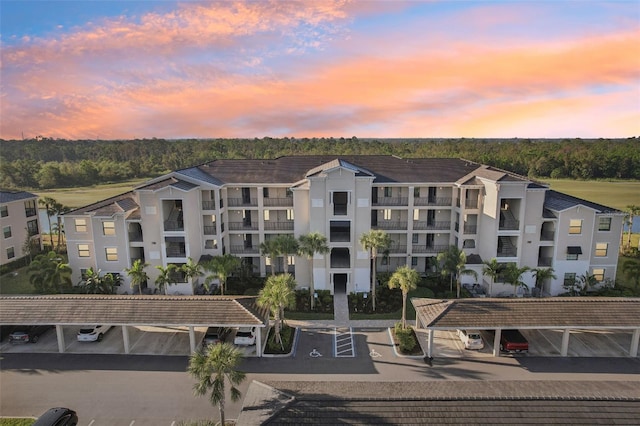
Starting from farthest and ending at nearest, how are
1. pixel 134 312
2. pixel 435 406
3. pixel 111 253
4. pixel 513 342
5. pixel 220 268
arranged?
1. pixel 111 253
2. pixel 220 268
3. pixel 134 312
4. pixel 513 342
5. pixel 435 406

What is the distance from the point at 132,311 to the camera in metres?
27.3

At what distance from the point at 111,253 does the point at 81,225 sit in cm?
432

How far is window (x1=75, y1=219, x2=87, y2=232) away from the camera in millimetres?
39219

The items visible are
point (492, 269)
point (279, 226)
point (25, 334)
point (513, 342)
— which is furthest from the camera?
point (279, 226)

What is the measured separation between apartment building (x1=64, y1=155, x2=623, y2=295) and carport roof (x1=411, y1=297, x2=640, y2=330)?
1053 centimetres

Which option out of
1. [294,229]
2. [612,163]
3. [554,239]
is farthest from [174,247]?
[612,163]

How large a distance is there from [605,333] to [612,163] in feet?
238

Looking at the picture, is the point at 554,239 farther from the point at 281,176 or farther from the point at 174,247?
the point at 174,247

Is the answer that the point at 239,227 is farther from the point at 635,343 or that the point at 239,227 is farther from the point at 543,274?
the point at 635,343

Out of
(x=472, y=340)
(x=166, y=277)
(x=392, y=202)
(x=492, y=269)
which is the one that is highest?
(x=392, y=202)

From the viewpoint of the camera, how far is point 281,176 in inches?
1698

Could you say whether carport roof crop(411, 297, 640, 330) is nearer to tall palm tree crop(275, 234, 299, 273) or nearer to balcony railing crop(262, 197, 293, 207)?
tall palm tree crop(275, 234, 299, 273)

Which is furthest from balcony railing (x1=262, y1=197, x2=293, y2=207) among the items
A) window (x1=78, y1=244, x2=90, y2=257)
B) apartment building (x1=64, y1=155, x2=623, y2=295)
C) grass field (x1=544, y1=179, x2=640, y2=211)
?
grass field (x1=544, y1=179, x2=640, y2=211)

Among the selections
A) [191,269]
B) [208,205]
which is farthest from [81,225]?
[191,269]
